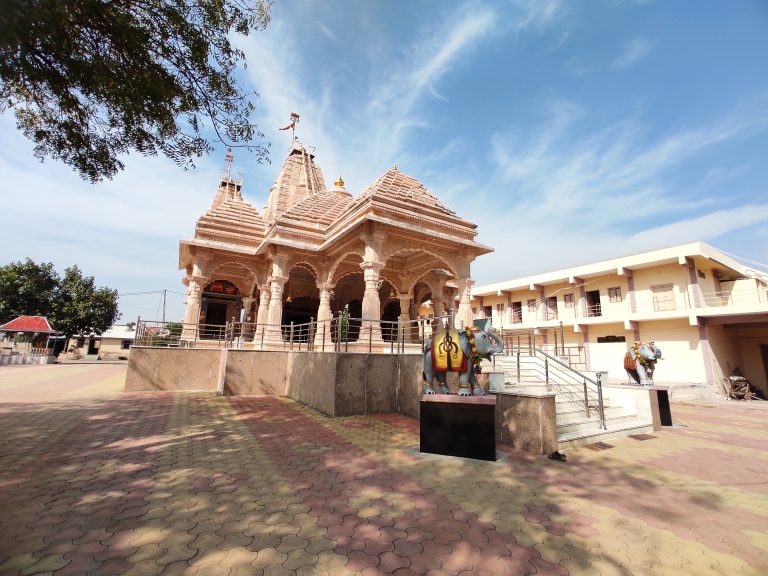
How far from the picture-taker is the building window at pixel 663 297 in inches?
734

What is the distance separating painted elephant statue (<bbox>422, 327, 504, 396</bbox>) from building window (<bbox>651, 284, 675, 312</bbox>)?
18.7m

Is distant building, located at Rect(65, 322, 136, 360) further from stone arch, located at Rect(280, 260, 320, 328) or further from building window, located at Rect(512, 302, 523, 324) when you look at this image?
building window, located at Rect(512, 302, 523, 324)

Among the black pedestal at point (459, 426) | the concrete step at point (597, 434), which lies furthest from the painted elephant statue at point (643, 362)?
the black pedestal at point (459, 426)

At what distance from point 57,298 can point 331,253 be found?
3535cm

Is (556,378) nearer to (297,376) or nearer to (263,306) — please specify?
(297,376)

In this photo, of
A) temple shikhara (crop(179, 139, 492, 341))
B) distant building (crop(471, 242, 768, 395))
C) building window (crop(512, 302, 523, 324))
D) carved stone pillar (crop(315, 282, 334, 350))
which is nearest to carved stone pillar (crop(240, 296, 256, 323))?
temple shikhara (crop(179, 139, 492, 341))

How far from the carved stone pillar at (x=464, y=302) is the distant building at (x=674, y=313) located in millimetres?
4884

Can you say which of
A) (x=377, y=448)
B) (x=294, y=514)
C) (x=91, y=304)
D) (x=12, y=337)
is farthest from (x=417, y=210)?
(x=12, y=337)

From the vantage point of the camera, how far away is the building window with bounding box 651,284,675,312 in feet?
61.2

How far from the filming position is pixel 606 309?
2170 centimetres

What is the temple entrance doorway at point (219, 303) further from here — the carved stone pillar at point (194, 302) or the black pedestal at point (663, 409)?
the black pedestal at point (663, 409)

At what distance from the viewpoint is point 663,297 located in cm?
1898

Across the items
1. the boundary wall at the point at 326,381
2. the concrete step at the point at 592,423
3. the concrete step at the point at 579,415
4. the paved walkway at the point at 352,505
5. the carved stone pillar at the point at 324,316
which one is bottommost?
the paved walkway at the point at 352,505

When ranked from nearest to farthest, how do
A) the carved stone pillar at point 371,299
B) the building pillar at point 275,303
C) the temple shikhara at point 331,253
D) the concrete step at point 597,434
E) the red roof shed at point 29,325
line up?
the concrete step at point 597,434 < the carved stone pillar at point 371,299 < the temple shikhara at point 331,253 < the building pillar at point 275,303 < the red roof shed at point 29,325
